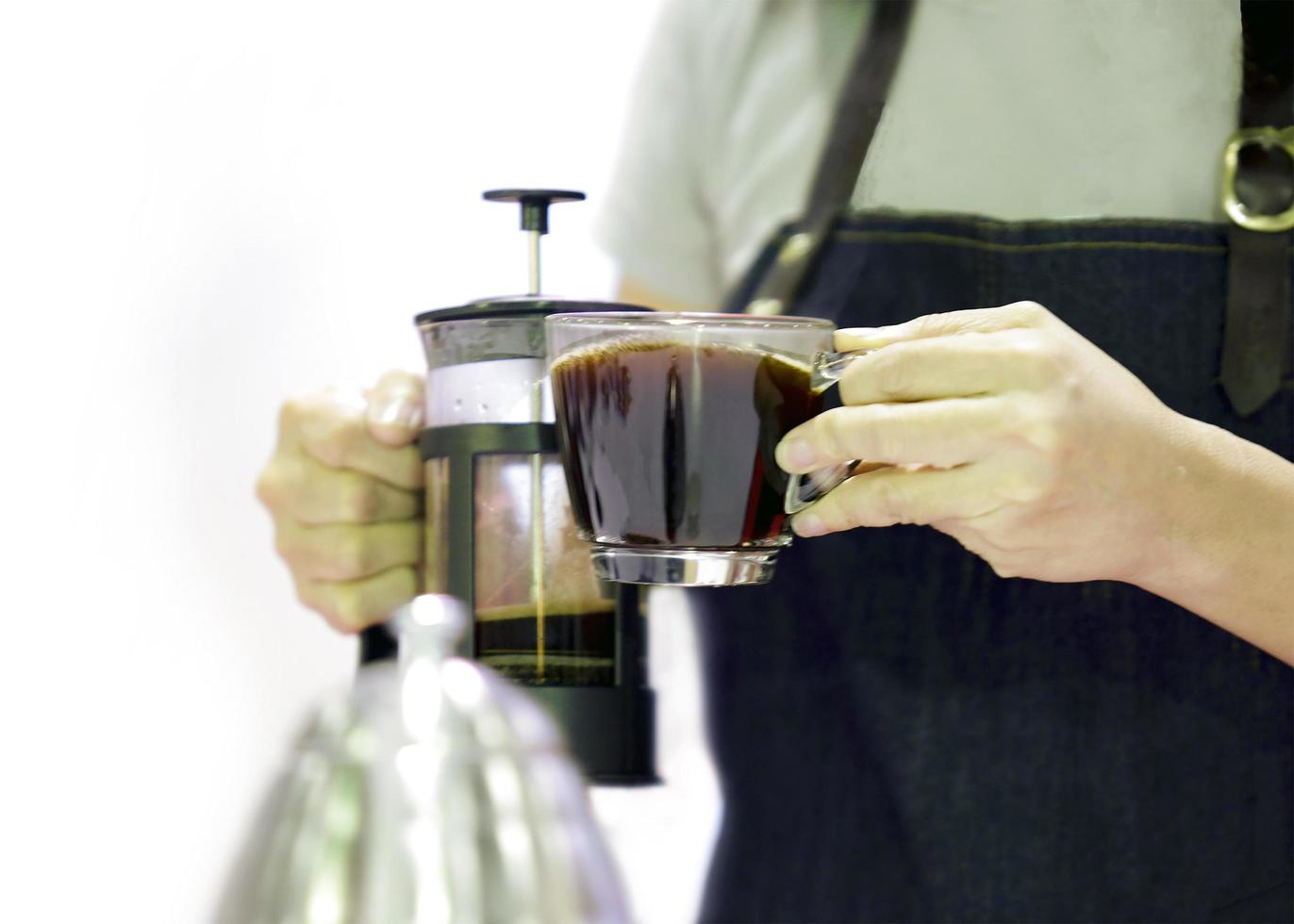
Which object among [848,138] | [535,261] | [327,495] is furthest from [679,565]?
[848,138]

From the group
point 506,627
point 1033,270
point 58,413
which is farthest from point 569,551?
point 58,413

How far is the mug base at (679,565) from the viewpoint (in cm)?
54

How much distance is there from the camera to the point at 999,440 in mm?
530

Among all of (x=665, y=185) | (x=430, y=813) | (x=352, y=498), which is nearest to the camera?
(x=430, y=813)

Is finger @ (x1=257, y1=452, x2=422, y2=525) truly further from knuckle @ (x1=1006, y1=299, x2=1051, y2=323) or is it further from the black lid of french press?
knuckle @ (x1=1006, y1=299, x2=1051, y2=323)

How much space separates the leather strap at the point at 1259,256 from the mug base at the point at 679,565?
33cm

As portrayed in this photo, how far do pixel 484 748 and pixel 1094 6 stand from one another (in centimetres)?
62

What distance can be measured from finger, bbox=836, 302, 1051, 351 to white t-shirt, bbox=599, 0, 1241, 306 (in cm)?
25

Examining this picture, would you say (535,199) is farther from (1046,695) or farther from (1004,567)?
(1046,695)

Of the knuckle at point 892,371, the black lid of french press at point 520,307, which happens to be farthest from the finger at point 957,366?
the black lid of french press at point 520,307

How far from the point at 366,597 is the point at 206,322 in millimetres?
303

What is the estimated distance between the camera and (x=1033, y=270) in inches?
30.4

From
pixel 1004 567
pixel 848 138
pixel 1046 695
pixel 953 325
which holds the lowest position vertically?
pixel 1046 695

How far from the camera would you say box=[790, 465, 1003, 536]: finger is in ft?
1.79
